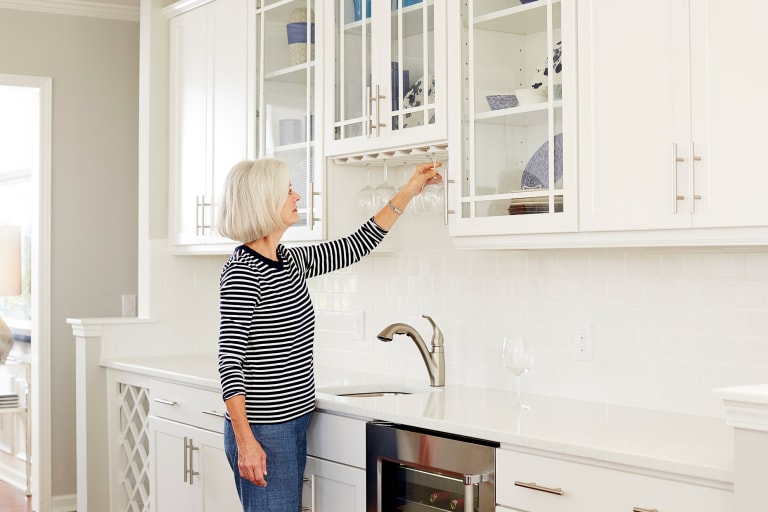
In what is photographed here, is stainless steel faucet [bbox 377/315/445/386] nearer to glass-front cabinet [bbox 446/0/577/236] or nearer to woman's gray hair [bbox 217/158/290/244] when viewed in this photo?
glass-front cabinet [bbox 446/0/577/236]

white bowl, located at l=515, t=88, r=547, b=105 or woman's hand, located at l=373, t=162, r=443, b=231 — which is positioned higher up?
white bowl, located at l=515, t=88, r=547, b=105

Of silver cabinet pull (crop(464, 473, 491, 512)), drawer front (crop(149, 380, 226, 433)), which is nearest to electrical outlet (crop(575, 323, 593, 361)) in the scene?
silver cabinet pull (crop(464, 473, 491, 512))

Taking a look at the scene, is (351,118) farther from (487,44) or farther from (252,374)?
(252,374)

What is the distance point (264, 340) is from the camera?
2.86m

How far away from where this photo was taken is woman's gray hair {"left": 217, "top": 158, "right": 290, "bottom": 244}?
9.41ft

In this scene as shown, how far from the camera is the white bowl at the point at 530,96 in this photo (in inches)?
107

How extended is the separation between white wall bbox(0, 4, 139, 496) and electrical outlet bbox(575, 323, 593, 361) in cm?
309

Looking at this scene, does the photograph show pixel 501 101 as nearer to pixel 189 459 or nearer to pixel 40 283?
pixel 189 459

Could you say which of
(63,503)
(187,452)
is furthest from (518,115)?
(63,503)

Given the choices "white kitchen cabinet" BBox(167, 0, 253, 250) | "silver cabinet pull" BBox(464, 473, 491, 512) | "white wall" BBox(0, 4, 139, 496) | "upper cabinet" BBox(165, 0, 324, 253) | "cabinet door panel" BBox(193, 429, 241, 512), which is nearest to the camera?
"silver cabinet pull" BBox(464, 473, 491, 512)

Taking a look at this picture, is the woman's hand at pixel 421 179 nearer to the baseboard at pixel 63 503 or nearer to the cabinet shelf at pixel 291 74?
the cabinet shelf at pixel 291 74

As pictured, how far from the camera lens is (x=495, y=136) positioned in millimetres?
2861

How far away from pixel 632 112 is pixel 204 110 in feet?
7.89

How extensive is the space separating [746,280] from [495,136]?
2.66ft
